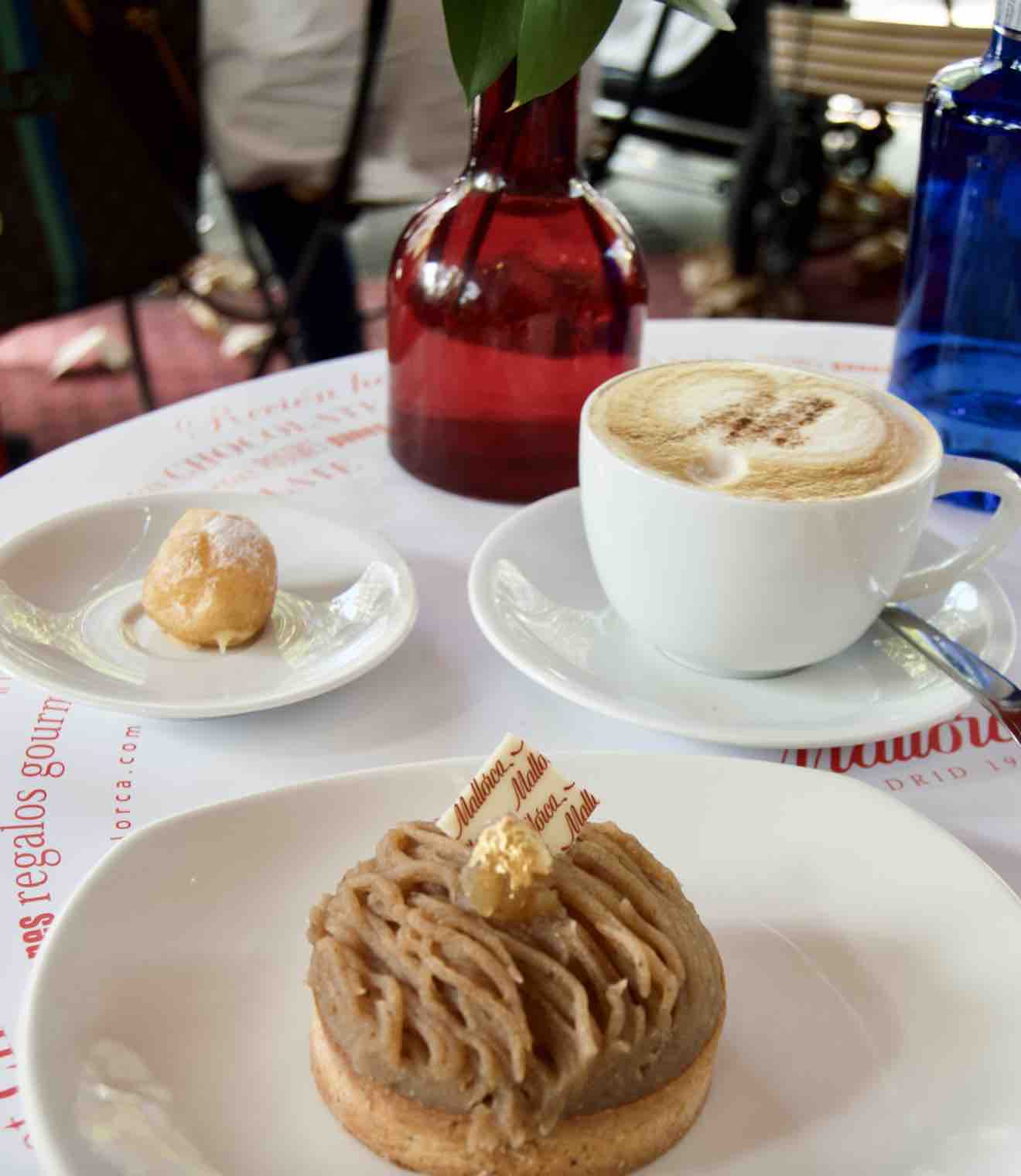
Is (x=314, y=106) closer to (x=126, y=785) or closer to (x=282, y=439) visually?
(x=282, y=439)

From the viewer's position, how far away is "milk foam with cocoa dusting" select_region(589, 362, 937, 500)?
0.64 meters

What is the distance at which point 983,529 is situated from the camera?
73 centimetres

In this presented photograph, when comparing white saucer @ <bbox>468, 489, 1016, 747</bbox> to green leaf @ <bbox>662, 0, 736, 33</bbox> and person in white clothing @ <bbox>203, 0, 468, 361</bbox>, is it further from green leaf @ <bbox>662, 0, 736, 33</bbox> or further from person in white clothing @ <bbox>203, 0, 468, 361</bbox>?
person in white clothing @ <bbox>203, 0, 468, 361</bbox>

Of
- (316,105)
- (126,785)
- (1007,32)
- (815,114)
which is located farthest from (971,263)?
(815,114)

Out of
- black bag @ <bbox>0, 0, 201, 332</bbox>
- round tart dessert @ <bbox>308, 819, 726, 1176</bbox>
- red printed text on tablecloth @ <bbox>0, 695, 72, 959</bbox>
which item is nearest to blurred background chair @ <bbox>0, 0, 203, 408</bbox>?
black bag @ <bbox>0, 0, 201, 332</bbox>

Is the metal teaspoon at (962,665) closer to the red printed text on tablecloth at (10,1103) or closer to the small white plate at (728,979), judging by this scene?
the small white plate at (728,979)

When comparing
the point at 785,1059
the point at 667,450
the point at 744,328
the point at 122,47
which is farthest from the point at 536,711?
the point at 122,47

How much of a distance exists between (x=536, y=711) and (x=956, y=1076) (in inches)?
11.6

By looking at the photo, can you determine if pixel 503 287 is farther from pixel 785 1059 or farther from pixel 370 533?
pixel 785 1059

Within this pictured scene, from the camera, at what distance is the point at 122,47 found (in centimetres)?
165

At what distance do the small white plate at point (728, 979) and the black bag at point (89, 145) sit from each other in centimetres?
125

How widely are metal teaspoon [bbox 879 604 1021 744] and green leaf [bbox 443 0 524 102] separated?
1.23 ft

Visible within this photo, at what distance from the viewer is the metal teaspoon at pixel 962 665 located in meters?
0.62

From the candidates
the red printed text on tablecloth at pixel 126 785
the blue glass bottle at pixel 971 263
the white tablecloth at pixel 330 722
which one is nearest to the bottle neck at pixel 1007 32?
the blue glass bottle at pixel 971 263
